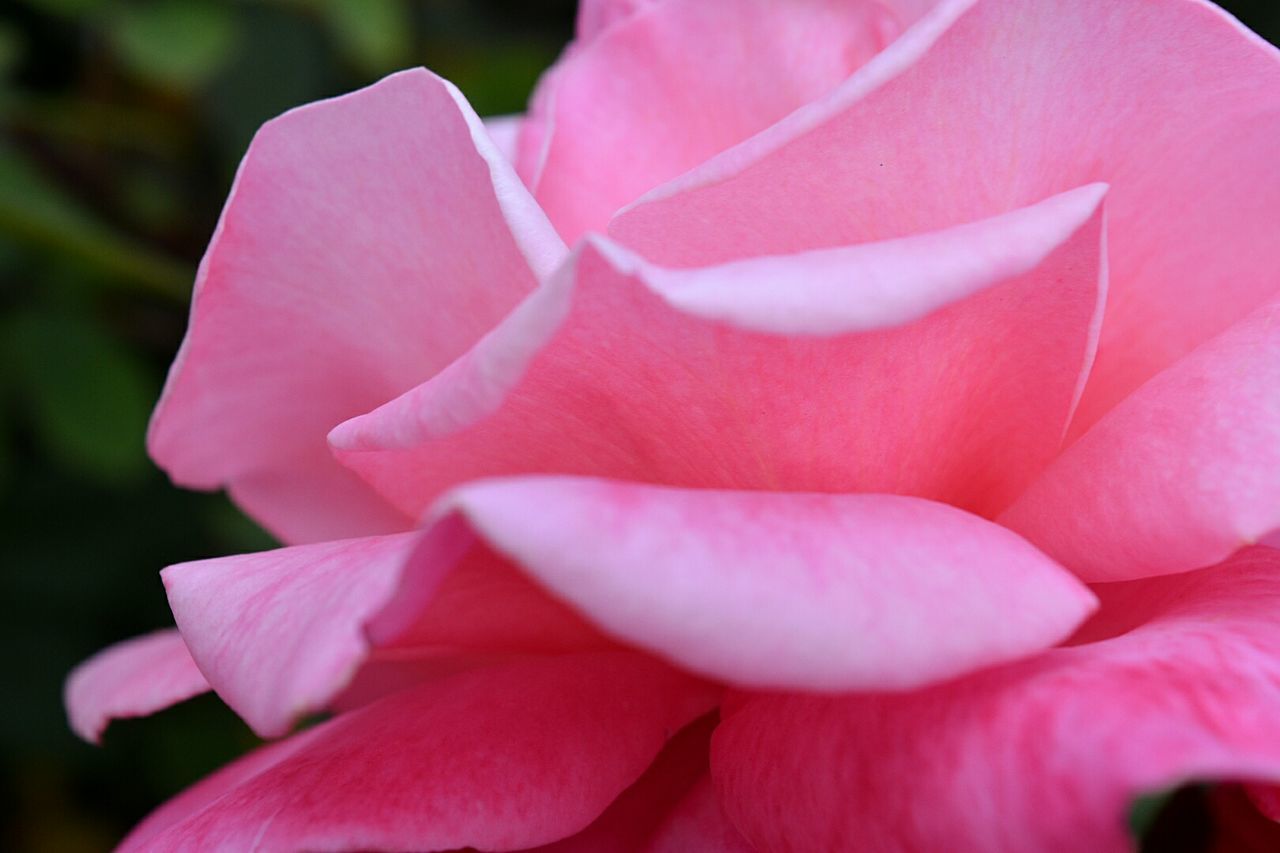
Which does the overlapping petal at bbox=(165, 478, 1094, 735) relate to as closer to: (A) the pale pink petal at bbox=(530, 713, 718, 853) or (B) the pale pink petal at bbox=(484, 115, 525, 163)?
(A) the pale pink petal at bbox=(530, 713, 718, 853)

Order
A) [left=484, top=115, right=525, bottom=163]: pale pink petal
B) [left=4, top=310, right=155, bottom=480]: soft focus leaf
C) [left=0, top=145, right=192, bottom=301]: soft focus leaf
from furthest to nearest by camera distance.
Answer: [left=4, top=310, right=155, bottom=480]: soft focus leaf → [left=0, top=145, right=192, bottom=301]: soft focus leaf → [left=484, top=115, right=525, bottom=163]: pale pink petal

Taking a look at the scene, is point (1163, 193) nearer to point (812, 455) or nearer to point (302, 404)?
point (812, 455)

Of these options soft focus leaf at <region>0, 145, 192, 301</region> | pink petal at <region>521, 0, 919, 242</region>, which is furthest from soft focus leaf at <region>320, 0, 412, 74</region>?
pink petal at <region>521, 0, 919, 242</region>

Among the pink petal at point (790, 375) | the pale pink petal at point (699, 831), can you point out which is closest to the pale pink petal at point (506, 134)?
the pink petal at point (790, 375)

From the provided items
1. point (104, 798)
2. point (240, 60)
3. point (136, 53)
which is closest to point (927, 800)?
point (136, 53)

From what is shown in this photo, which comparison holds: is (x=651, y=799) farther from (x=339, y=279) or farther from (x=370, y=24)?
(x=370, y=24)

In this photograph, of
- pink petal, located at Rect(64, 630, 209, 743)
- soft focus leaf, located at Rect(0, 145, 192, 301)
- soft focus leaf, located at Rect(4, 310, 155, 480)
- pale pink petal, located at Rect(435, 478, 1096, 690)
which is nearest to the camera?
pale pink petal, located at Rect(435, 478, 1096, 690)

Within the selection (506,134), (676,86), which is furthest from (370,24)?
(676,86)

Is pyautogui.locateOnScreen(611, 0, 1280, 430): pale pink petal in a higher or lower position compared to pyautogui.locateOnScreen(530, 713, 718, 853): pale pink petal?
higher
